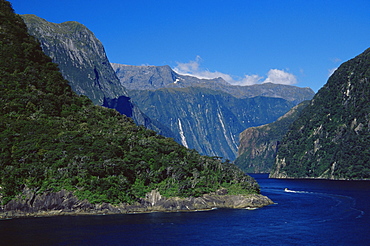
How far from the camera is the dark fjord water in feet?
441

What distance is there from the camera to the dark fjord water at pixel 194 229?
134m

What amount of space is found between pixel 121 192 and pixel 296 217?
227ft

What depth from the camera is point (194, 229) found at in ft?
493

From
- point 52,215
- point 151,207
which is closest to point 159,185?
point 151,207

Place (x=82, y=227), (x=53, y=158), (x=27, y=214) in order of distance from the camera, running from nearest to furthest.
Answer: (x=82, y=227) < (x=27, y=214) < (x=53, y=158)

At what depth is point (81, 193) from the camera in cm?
17912

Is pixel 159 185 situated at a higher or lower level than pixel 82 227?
higher

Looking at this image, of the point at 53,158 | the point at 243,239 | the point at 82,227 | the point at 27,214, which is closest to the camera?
the point at 243,239

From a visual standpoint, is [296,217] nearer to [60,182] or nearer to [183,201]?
[183,201]

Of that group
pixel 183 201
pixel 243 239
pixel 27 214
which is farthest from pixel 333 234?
pixel 27 214

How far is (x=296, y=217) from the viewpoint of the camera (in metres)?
181

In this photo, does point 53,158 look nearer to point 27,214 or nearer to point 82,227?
point 27,214

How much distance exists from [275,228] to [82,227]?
63.8 meters

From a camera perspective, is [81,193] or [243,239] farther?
[81,193]
